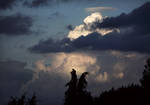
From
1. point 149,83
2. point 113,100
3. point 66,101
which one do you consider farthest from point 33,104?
point 149,83

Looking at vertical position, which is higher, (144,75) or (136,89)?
(144,75)

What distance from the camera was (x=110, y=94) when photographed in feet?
195

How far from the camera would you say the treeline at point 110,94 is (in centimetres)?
5288

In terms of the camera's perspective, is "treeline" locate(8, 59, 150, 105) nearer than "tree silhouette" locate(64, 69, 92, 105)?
Yes

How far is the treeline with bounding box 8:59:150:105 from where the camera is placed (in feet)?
174

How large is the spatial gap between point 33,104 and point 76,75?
608 inches

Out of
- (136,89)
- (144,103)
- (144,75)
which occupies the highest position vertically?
(144,75)

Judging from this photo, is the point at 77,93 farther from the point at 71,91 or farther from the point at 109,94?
the point at 109,94

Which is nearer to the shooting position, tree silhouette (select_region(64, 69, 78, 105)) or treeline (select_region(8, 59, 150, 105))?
treeline (select_region(8, 59, 150, 105))

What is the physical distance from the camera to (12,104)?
2872 inches

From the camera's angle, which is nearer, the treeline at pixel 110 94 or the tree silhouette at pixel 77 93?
the treeline at pixel 110 94

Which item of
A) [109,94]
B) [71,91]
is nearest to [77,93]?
[71,91]

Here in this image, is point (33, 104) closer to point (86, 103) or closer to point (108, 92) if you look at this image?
point (86, 103)

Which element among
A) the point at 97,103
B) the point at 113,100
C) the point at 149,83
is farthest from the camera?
the point at 149,83
